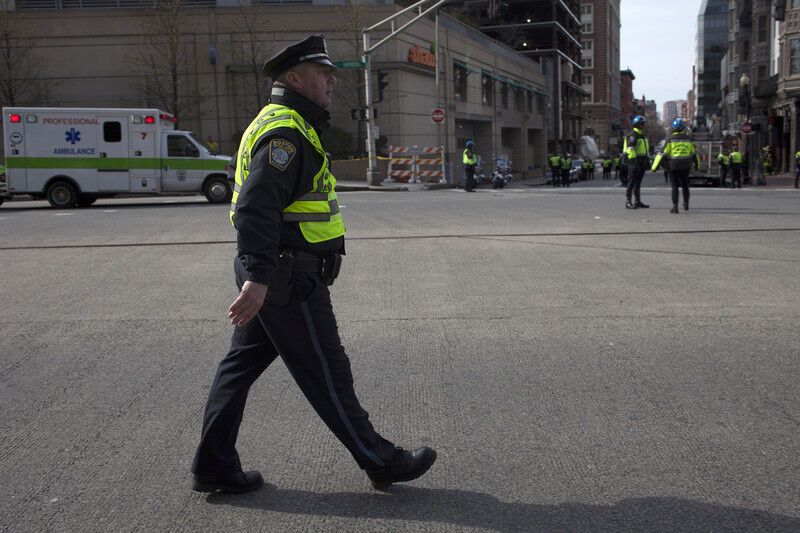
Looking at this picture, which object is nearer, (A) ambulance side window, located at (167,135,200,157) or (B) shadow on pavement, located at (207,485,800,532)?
(B) shadow on pavement, located at (207,485,800,532)

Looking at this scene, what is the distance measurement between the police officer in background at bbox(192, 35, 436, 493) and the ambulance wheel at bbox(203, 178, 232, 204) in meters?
20.2

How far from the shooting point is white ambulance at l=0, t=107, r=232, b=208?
74.1 feet

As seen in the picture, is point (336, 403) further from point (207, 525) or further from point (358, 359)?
point (358, 359)

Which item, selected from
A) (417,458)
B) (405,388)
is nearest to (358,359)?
(405,388)

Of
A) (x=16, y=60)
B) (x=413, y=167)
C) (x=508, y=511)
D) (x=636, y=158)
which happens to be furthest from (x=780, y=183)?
(x=508, y=511)

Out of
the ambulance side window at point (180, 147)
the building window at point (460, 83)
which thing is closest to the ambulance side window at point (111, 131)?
the ambulance side window at point (180, 147)

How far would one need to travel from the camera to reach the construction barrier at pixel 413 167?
34.9 meters

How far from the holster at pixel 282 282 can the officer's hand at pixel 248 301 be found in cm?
7

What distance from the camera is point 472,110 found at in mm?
50906

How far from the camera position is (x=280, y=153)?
3.31 meters

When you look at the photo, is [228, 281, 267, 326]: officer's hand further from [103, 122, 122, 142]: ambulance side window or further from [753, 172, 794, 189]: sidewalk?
[753, 172, 794, 189]: sidewalk

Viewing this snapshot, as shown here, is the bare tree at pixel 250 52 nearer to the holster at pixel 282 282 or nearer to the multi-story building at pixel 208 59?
the multi-story building at pixel 208 59

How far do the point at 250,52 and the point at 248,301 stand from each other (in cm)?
3735

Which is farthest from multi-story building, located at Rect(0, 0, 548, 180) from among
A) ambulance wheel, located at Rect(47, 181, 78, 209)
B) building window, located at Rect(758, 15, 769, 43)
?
building window, located at Rect(758, 15, 769, 43)
